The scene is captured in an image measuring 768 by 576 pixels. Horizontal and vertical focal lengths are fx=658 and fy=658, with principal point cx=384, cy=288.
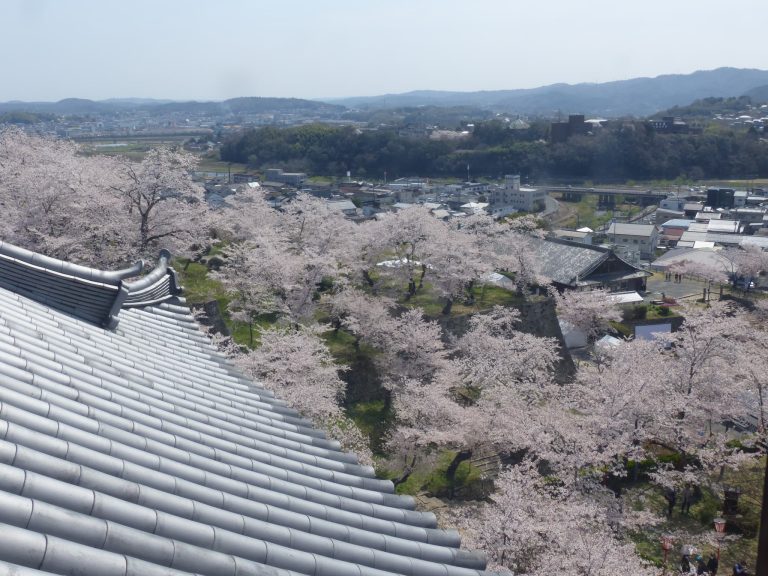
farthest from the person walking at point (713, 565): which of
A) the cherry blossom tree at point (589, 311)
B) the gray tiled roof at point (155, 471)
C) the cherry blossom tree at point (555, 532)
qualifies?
the cherry blossom tree at point (589, 311)

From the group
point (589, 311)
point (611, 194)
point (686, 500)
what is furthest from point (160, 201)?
point (611, 194)

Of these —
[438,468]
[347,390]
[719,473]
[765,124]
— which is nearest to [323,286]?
[347,390]

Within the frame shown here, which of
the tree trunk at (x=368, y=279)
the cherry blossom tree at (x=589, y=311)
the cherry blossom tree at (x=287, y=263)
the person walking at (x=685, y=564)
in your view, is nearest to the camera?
the person walking at (x=685, y=564)

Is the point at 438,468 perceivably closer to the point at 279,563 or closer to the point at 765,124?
the point at 279,563

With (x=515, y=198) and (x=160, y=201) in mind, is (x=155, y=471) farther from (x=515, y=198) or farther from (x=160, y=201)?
(x=515, y=198)

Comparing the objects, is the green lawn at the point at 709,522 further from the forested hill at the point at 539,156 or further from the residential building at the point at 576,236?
the forested hill at the point at 539,156

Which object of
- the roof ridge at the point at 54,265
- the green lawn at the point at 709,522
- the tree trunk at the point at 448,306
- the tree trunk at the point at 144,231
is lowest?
the green lawn at the point at 709,522

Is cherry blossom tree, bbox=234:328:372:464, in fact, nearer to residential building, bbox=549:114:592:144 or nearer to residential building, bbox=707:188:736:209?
residential building, bbox=707:188:736:209
